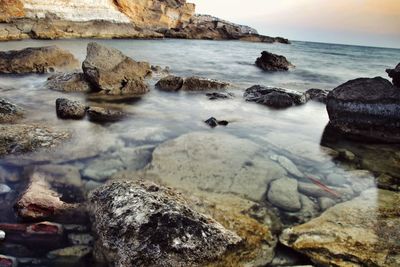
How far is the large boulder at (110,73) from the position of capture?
30.7ft

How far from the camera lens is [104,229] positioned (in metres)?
2.92

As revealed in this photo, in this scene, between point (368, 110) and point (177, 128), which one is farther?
point (368, 110)

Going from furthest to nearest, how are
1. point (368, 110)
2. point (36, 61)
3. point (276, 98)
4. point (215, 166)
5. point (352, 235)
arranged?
point (36, 61), point (276, 98), point (368, 110), point (215, 166), point (352, 235)

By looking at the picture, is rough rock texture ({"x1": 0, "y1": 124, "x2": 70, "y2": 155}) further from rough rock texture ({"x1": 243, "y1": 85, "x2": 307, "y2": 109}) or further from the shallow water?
rough rock texture ({"x1": 243, "y1": 85, "x2": 307, "y2": 109})

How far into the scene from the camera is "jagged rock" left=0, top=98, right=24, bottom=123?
6.13 metres

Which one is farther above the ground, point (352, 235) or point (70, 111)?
point (70, 111)

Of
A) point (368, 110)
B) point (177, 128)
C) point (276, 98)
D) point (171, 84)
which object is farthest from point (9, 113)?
point (368, 110)

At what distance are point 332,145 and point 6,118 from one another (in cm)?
604

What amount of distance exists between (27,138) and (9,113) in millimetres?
1770

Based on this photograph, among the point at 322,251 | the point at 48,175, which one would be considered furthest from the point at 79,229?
the point at 322,251

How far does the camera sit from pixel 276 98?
9.22 metres

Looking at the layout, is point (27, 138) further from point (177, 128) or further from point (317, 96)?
point (317, 96)

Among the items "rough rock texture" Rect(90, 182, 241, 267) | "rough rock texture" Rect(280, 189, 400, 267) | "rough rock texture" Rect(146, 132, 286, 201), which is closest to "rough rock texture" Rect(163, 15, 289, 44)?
"rough rock texture" Rect(146, 132, 286, 201)

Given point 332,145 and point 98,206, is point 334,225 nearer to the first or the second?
point 98,206
